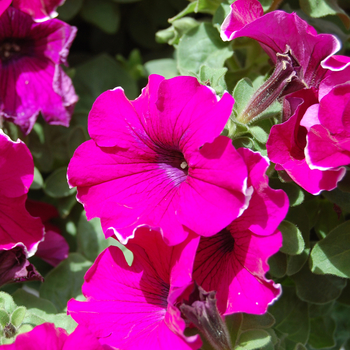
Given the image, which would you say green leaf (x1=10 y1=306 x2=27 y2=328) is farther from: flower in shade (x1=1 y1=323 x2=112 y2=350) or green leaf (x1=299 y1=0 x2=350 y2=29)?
green leaf (x1=299 y1=0 x2=350 y2=29)

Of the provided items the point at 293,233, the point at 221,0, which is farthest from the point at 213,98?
the point at 221,0

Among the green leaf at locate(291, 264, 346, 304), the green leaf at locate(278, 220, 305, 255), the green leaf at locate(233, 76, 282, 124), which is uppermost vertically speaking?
the green leaf at locate(233, 76, 282, 124)

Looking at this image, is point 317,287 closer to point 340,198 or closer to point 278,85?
point 340,198

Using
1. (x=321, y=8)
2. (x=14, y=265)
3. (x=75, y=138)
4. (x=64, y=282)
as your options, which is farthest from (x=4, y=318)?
(x=321, y=8)

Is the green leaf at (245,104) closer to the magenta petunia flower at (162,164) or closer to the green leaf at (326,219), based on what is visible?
the magenta petunia flower at (162,164)

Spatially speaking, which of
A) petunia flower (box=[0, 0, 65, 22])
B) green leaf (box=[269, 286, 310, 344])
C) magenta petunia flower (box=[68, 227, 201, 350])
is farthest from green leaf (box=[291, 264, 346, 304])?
petunia flower (box=[0, 0, 65, 22])

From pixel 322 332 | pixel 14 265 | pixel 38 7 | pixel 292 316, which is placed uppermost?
pixel 38 7

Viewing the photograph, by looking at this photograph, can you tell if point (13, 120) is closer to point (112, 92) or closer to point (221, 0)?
point (112, 92)
